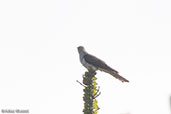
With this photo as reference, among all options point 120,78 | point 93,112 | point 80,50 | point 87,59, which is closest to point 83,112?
point 93,112

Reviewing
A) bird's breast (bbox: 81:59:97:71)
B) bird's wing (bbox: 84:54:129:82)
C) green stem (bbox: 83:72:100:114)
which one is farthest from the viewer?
bird's wing (bbox: 84:54:129:82)

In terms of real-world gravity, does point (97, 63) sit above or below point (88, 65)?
above

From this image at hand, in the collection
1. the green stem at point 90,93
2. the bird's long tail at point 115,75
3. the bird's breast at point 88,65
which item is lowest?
the green stem at point 90,93

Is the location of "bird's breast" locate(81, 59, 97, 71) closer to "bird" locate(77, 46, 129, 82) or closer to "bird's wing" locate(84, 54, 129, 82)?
"bird" locate(77, 46, 129, 82)

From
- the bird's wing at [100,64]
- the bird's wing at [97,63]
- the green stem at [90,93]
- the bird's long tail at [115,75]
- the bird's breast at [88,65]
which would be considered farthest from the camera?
the bird's wing at [97,63]

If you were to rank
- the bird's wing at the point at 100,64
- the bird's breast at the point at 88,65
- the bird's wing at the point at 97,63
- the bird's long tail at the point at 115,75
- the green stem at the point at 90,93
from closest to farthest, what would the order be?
the green stem at the point at 90,93, the bird's long tail at the point at 115,75, the bird's breast at the point at 88,65, the bird's wing at the point at 100,64, the bird's wing at the point at 97,63

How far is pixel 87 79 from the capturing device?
318 inches

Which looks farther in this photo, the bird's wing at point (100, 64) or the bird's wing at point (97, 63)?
the bird's wing at point (97, 63)

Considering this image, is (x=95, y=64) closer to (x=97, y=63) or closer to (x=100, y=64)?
(x=97, y=63)

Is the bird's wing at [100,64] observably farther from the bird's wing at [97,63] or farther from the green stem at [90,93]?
the green stem at [90,93]

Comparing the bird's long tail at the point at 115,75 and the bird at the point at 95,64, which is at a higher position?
the bird at the point at 95,64

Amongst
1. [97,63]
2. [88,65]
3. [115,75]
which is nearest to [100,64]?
[97,63]

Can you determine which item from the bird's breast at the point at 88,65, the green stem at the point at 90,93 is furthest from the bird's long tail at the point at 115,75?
the green stem at the point at 90,93

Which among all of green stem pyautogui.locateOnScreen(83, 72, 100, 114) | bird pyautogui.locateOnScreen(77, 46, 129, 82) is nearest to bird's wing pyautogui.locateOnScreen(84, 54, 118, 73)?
bird pyautogui.locateOnScreen(77, 46, 129, 82)
